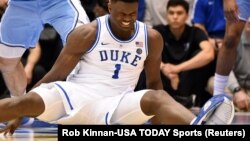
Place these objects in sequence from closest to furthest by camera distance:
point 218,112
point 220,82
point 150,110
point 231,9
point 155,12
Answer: point 218,112 → point 150,110 → point 231,9 → point 220,82 → point 155,12

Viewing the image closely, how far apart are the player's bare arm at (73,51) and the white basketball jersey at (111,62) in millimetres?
55

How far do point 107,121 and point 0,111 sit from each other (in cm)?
71

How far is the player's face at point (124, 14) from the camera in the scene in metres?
5.00

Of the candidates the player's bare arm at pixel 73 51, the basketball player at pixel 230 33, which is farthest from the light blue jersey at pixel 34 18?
the basketball player at pixel 230 33

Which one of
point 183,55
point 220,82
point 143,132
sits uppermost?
point 143,132

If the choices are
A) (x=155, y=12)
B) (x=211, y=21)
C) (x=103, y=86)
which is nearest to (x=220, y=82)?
(x=103, y=86)

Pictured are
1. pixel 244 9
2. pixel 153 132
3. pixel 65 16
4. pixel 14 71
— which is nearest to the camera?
pixel 153 132

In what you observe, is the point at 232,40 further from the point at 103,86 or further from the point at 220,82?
the point at 103,86

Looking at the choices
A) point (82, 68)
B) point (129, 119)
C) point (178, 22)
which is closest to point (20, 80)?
point (82, 68)

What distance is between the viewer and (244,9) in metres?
6.38

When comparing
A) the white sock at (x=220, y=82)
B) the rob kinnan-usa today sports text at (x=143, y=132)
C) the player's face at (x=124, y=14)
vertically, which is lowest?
the white sock at (x=220, y=82)

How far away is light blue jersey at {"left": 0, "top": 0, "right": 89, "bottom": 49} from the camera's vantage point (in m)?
5.94

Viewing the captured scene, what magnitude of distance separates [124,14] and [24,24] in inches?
56.1

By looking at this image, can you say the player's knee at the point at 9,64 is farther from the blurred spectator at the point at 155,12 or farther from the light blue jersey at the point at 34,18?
the blurred spectator at the point at 155,12
